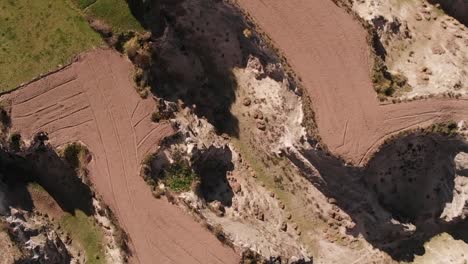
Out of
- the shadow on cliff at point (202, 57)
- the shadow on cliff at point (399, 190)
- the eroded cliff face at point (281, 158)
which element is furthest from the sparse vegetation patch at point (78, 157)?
the shadow on cliff at point (399, 190)

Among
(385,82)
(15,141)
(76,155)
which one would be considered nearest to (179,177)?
(76,155)

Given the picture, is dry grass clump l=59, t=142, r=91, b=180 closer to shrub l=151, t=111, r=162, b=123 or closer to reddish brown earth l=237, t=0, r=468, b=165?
shrub l=151, t=111, r=162, b=123

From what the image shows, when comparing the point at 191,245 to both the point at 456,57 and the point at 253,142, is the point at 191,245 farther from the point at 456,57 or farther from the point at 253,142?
the point at 456,57

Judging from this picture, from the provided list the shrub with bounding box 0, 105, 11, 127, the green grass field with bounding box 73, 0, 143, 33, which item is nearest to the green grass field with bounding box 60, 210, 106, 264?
the shrub with bounding box 0, 105, 11, 127

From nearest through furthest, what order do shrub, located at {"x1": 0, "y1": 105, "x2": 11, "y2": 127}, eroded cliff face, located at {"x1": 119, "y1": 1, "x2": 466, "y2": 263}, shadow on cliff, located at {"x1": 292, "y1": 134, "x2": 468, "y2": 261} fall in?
shrub, located at {"x1": 0, "y1": 105, "x2": 11, "y2": 127} → eroded cliff face, located at {"x1": 119, "y1": 1, "x2": 466, "y2": 263} → shadow on cliff, located at {"x1": 292, "y1": 134, "x2": 468, "y2": 261}

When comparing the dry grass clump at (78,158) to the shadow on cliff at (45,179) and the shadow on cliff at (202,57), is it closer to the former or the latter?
the shadow on cliff at (45,179)
